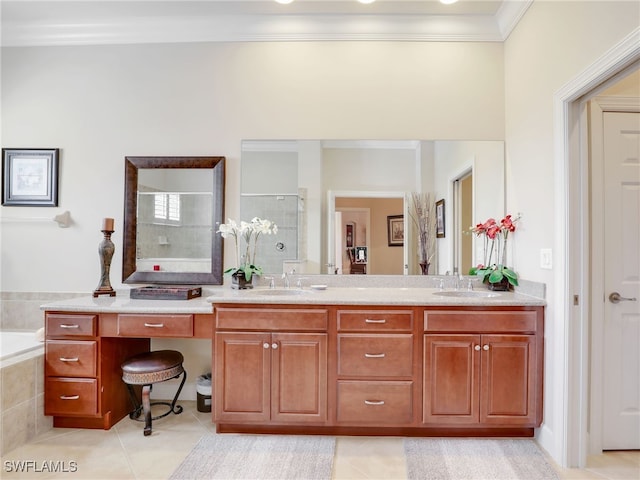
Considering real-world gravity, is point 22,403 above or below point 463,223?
below

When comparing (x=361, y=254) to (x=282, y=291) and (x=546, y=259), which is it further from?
(x=546, y=259)

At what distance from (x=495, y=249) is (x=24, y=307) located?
378cm

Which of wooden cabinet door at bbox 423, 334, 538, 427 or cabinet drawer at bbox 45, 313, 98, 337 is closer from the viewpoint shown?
wooden cabinet door at bbox 423, 334, 538, 427

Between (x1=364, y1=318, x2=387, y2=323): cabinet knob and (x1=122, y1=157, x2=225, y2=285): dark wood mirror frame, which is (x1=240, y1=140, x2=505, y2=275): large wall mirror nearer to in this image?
(x1=122, y1=157, x2=225, y2=285): dark wood mirror frame

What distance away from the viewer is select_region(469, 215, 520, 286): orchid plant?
8.23ft

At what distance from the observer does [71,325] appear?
229 cm

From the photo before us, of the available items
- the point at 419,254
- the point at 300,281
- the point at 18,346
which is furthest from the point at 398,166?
the point at 18,346

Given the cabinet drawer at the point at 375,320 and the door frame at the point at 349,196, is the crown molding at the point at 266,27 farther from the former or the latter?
the cabinet drawer at the point at 375,320

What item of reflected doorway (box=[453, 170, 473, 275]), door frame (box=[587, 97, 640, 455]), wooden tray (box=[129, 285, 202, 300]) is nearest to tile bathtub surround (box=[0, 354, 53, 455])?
wooden tray (box=[129, 285, 202, 300])

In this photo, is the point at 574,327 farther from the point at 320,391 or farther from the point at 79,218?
the point at 79,218

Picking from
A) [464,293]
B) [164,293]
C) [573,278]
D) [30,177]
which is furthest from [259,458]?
[30,177]

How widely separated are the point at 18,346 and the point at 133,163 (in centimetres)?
149

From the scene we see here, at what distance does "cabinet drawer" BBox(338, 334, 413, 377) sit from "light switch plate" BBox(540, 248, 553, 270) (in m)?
0.93

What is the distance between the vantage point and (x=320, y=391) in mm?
2188
